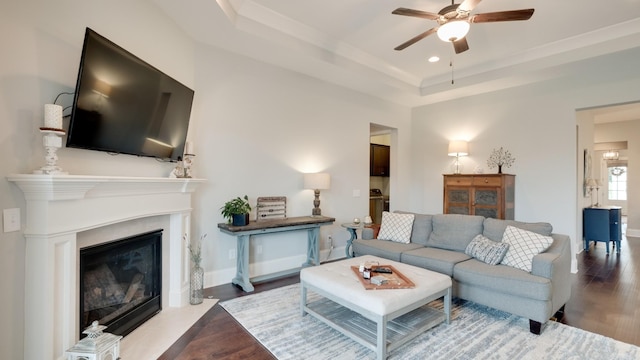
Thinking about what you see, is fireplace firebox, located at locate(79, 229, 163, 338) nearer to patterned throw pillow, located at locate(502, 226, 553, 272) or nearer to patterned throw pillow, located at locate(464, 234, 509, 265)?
patterned throw pillow, located at locate(464, 234, 509, 265)

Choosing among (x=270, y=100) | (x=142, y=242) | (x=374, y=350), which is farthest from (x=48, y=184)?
(x=270, y=100)

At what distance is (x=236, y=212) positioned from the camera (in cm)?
365

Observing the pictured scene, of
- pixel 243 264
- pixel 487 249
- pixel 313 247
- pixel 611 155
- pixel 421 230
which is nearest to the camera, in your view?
pixel 487 249

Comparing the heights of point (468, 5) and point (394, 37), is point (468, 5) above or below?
below

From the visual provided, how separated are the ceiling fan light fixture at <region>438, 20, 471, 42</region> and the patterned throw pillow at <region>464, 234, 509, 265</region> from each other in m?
2.07

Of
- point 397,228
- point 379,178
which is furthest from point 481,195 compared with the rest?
point 379,178

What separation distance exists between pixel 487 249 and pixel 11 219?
12.4 feet

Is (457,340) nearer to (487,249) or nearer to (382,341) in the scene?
(382,341)

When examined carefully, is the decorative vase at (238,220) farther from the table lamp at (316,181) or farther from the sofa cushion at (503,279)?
the sofa cushion at (503,279)

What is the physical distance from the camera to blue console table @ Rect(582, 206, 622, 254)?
18.1ft

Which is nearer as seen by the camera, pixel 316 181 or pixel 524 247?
pixel 524 247

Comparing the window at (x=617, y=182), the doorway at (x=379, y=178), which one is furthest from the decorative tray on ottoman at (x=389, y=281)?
the window at (x=617, y=182)

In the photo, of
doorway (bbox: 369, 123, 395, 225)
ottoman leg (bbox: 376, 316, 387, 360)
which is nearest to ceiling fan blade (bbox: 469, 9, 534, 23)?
ottoman leg (bbox: 376, 316, 387, 360)

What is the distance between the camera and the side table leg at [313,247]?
14.4 feet
